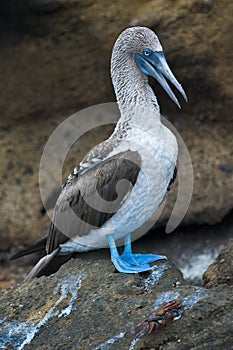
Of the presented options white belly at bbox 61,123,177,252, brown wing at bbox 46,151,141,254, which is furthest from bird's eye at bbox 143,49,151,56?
brown wing at bbox 46,151,141,254

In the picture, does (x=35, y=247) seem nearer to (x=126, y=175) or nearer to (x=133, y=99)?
(x=126, y=175)

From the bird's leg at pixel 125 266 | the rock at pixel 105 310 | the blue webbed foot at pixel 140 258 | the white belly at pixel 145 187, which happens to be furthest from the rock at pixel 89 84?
the rock at pixel 105 310

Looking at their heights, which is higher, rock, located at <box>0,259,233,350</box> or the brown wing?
the brown wing

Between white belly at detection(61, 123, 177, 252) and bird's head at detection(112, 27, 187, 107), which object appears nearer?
white belly at detection(61, 123, 177, 252)

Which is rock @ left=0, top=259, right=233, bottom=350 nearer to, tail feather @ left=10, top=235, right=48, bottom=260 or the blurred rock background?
tail feather @ left=10, top=235, right=48, bottom=260

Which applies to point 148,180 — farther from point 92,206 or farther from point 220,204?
point 220,204

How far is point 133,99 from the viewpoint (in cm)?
604

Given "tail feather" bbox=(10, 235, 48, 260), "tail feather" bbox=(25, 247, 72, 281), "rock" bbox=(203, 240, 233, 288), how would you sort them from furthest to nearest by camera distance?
"tail feather" bbox=(10, 235, 48, 260), "tail feather" bbox=(25, 247, 72, 281), "rock" bbox=(203, 240, 233, 288)

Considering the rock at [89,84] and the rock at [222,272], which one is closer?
the rock at [222,272]

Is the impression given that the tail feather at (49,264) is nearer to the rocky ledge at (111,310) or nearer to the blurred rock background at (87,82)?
the rocky ledge at (111,310)

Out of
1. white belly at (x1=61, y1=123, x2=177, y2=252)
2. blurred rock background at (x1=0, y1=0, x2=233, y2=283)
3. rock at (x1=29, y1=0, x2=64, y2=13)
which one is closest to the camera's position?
white belly at (x1=61, y1=123, x2=177, y2=252)

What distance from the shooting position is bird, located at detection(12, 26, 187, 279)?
567 centimetres

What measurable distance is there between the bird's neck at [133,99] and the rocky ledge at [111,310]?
3.45 ft

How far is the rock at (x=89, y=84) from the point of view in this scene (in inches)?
352
